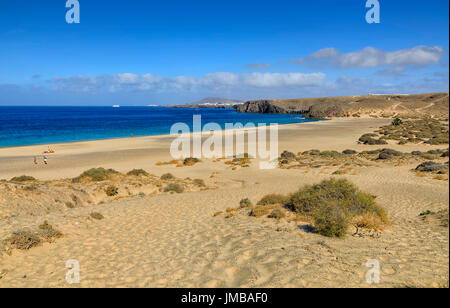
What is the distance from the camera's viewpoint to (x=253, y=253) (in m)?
7.01

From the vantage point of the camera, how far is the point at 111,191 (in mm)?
15609

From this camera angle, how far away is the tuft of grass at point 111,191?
1555 cm

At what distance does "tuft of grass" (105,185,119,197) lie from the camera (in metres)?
15.5

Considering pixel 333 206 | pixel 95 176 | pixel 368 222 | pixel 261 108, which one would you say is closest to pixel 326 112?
pixel 261 108

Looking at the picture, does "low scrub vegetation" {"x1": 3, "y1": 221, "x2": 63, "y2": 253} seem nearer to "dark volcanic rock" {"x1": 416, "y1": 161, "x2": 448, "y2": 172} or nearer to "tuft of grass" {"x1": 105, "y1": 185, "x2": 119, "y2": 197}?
"tuft of grass" {"x1": 105, "y1": 185, "x2": 119, "y2": 197}

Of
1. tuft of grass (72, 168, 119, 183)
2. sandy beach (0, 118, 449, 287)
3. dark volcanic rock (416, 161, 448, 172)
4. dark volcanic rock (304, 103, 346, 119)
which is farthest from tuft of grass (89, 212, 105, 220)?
dark volcanic rock (304, 103, 346, 119)

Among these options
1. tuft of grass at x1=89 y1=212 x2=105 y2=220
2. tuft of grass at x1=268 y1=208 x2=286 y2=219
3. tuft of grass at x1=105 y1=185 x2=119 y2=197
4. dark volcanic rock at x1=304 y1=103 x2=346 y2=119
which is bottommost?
tuft of grass at x1=105 y1=185 x2=119 y2=197

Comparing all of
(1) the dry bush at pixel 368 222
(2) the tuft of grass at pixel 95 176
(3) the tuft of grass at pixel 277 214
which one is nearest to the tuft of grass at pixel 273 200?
(3) the tuft of grass at pixel 277 214

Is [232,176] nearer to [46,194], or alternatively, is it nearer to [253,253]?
[46,194]

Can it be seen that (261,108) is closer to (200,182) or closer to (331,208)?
(200,182)

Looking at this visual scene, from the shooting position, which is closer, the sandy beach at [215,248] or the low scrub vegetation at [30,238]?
the sandy beach at [215,248]

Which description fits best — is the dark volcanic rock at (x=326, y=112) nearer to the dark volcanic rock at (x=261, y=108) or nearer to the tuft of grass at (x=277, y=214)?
the dark volcanic rock at (x=261, y=108)
